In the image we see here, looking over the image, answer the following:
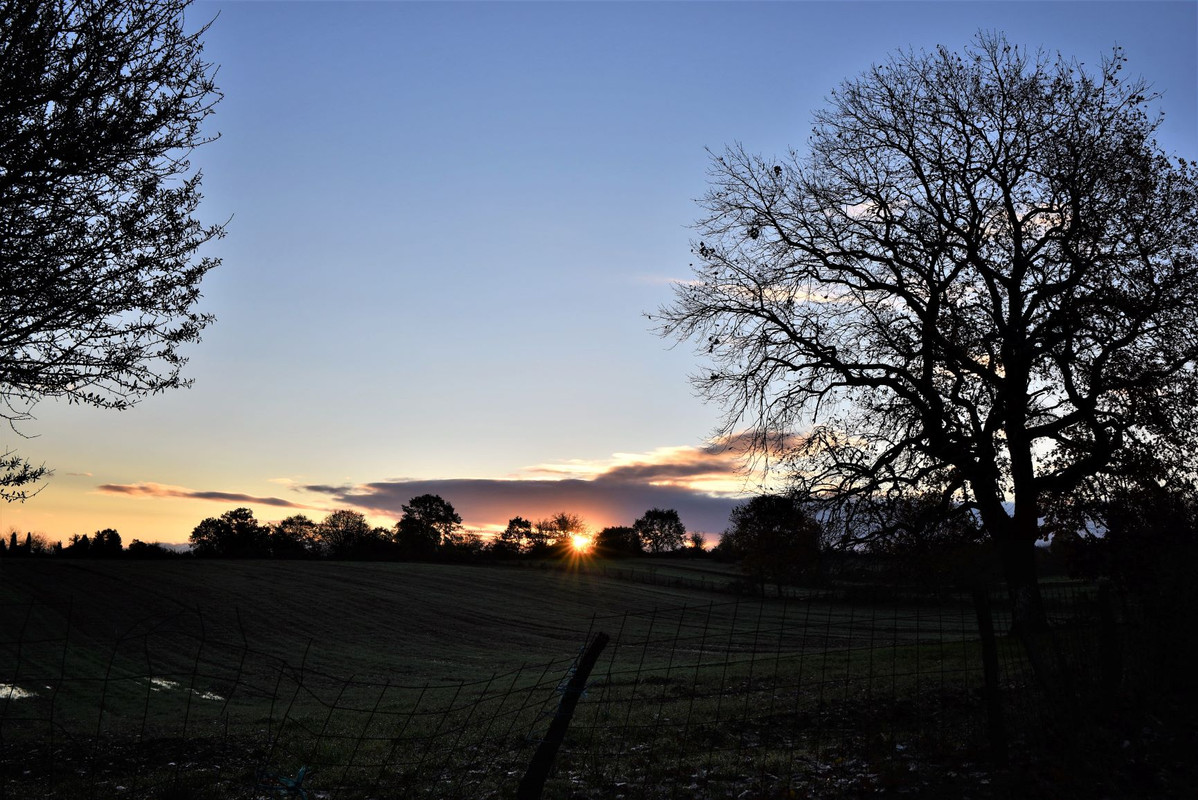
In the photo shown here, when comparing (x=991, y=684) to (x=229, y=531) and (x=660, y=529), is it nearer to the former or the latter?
(x=229, y=531)

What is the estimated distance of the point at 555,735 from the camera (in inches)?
302

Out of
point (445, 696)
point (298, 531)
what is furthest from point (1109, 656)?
point (298, 531)

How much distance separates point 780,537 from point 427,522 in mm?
122325

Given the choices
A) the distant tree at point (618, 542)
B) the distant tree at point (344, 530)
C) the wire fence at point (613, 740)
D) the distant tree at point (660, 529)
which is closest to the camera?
the wire fence at point (613, 740)

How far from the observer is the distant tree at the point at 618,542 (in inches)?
4690

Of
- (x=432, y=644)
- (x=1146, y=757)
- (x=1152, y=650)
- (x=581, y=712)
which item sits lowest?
(x=432, y=644)

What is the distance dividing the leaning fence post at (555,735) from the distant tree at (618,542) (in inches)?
4248

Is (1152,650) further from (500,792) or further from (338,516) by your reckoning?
(338,516)

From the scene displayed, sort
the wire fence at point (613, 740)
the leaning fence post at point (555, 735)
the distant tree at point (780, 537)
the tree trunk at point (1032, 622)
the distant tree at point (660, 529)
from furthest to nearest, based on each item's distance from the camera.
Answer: the distant tree at point (660, 529) → the distant tree at point (780, 537) → the tree trunk at point (1032, 622) → the wire fence at point (613, 740) → the leaning fence post at point (555, 735)

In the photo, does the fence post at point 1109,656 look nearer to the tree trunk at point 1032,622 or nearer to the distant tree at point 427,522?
the tree trunk at point 1032,622

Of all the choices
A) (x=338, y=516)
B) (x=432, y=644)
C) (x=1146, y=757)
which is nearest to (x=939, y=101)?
(x=1146, y=757)

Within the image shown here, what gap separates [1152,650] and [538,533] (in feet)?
483

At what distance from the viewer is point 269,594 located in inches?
2464

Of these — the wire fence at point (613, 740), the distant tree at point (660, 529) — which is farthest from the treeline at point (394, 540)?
the wire fence at point (613, 740)
